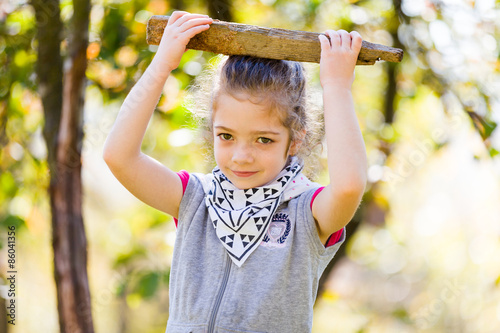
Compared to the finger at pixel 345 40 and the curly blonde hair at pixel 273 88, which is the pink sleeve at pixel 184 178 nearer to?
the curly blonde hair at pixel 273 88

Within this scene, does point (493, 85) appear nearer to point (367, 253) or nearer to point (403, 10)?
point (403, 10)

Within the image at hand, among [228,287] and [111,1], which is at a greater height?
[111,1]

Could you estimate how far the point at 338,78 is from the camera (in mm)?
1480

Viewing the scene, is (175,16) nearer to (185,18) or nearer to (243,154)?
(185,18)

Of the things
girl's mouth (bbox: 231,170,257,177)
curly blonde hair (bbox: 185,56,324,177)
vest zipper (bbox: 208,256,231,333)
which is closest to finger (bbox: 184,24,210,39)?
curly blonde hair (bbox: 185,56,324,177)

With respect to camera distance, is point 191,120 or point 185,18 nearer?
point 185,18

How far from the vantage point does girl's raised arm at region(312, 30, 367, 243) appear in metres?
1.43

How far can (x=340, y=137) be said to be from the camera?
4.71 ft

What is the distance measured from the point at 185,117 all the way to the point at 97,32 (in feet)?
2.46

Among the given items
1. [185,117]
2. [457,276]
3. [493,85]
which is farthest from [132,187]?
[457,276]

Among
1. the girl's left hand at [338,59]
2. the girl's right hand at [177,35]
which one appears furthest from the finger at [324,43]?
the girl's right hand at [177,35]

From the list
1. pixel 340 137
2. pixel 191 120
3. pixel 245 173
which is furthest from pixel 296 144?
pixel 191 120

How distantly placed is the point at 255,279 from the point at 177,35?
72 cm

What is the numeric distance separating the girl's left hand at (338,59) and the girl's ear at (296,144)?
27cm
